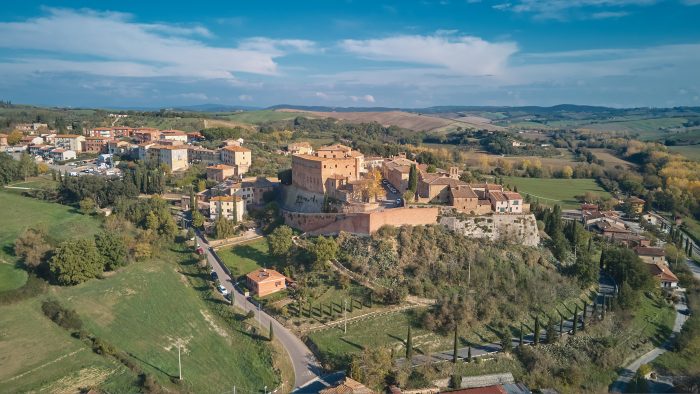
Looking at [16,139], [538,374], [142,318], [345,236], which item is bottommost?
[538,374]

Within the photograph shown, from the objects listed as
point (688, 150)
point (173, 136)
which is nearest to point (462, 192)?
point (173, 136)

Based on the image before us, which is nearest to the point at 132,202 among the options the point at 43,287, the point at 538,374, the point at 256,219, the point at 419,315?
the point at 256,219

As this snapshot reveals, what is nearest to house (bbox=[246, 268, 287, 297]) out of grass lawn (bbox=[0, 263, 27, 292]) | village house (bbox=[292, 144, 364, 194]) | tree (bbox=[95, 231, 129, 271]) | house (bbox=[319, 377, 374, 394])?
tree (bbox=[95, 231, 129, 271])

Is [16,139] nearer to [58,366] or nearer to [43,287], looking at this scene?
[43,287]

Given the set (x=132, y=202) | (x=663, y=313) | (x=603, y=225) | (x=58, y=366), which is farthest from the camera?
(x=603, y=225)

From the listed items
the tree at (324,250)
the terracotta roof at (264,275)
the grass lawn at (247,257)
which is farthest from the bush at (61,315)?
the tree at (324,250)

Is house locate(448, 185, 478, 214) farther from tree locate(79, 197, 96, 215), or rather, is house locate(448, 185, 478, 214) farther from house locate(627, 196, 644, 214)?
house locate(627, 196, 644, 214)
